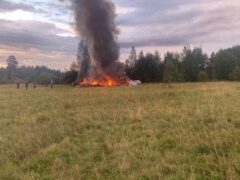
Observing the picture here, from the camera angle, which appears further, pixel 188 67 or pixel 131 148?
pixel 188 67

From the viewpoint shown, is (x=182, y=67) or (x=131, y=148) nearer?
(x=131, y=148)

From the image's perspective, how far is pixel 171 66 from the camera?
95.3m

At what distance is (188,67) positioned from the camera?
117 metres

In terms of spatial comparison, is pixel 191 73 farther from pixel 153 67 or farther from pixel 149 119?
pixel 149 119

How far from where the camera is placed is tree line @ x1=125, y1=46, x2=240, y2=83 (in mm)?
97250

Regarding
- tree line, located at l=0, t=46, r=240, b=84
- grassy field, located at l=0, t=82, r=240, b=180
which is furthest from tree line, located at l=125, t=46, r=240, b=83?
grassy field, located at l=0, t=82, r=240, b=180

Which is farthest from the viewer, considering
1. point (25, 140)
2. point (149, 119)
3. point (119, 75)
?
point (119, 75)

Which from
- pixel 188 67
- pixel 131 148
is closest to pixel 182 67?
pixel 188 67

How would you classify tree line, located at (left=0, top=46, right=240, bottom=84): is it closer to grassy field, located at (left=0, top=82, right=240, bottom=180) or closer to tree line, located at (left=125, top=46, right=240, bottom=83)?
tree line, located at (left=125, top=46, right=240, bottom=83)

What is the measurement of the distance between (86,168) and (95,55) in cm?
7753

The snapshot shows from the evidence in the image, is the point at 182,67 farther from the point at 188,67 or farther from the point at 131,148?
the point at 131,148

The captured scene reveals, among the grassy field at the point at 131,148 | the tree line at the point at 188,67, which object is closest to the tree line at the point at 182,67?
the tree line at the point at 188,67

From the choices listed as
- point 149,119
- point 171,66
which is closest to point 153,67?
point 171,66

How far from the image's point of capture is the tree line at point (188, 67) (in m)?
97.2
